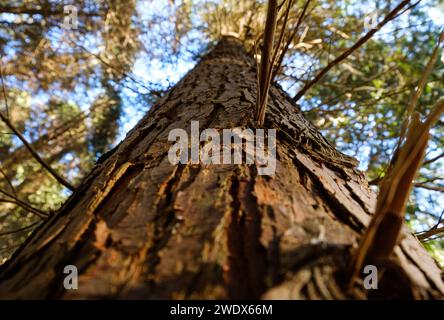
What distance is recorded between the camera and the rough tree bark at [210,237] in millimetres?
556

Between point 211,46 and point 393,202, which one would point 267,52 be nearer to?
point 393,202

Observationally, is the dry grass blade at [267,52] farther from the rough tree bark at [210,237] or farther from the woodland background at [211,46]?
the woodland background at [211,46]

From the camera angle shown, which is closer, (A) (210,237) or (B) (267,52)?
(A) (210,237)

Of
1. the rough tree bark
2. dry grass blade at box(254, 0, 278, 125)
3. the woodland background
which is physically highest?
the woodland background

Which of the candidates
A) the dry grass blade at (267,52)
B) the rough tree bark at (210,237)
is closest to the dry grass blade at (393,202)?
the rough tree bark at (210,237)

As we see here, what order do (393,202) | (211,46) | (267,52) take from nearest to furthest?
(393,202)
(267,52)
(211,46)

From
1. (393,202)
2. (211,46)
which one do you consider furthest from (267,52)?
(211,46)

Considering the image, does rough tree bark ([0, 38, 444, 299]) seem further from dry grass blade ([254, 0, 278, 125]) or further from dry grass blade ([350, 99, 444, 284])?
dry grass blade ([254, 0, 278, 125])

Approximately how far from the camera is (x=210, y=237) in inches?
25.3

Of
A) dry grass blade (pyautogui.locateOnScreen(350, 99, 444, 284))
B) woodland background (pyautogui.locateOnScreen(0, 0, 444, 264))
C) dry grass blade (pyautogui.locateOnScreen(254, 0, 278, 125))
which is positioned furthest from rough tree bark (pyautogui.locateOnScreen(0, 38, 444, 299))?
woodland background (pyautogui.locateOnScreen(0, 0, 444, 264))

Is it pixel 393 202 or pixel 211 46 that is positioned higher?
pixel 211 46

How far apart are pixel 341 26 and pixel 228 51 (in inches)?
74.8

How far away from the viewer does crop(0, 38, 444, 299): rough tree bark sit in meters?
0.56
